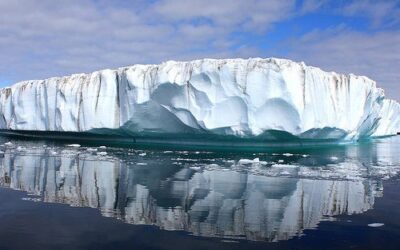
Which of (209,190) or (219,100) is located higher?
(219,100)

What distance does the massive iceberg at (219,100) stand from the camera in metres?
17.5

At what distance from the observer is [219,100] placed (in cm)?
1798

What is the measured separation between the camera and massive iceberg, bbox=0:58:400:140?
1748 centimetres

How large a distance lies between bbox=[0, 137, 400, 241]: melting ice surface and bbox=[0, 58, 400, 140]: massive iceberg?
13.9 ft

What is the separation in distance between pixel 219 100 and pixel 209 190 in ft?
31.5

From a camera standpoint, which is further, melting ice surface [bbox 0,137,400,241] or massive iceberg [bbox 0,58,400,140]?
massive iceberg [bbox 0,58,400,140]

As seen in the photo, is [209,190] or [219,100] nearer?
[209,190]

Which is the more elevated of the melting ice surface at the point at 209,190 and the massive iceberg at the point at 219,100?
the massive iceberg at the point at 219,100

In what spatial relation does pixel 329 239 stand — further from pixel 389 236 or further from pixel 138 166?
pixel 138 166

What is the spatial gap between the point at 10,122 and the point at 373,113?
880 inches

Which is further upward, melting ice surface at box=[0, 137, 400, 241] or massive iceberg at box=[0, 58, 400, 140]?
massive iceberg at box=[0, 58, 400, 140]

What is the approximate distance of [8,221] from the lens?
5863 mm

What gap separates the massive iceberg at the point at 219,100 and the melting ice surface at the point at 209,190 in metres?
4.23

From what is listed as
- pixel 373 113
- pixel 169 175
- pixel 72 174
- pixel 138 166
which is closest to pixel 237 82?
pixel 138 166
